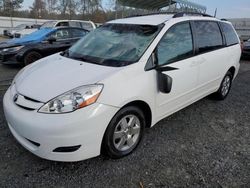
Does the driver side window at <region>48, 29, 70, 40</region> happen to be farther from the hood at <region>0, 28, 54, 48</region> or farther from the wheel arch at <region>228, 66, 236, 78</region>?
the wheel arch at <region>228, 66, 236, 78</region>

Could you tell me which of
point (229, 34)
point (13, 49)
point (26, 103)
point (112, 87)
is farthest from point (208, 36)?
point (13, 49)

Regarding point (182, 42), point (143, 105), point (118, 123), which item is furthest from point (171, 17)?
point (118, 123)

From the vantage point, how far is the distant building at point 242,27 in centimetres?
2096

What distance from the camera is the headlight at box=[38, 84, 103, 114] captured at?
2.37 m

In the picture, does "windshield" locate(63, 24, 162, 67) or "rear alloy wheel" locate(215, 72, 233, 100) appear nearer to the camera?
"windshield" locate(63, 24, 162, 67)

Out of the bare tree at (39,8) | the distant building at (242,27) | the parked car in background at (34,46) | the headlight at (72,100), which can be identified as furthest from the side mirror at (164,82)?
the bare tree at (39,8)

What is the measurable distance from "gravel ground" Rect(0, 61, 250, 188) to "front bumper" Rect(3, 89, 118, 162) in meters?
0.28

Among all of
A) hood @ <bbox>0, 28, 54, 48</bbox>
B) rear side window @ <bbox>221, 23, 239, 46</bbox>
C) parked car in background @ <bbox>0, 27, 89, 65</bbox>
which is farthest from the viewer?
hood @ <bbox>0, 28, 54, 48</bbox>

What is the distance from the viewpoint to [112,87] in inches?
101

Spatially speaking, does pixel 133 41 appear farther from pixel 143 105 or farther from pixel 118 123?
pixel 118 123

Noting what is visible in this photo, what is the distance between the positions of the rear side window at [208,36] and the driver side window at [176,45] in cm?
27

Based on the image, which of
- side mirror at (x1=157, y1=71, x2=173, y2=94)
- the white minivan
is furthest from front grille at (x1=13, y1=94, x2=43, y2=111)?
side mirror at (x1=157, y1=71, x2=173, y2=94)

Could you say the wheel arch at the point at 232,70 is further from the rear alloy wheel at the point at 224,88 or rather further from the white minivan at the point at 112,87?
the white minivan at the point at 112,87

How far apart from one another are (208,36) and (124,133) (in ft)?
8.20
